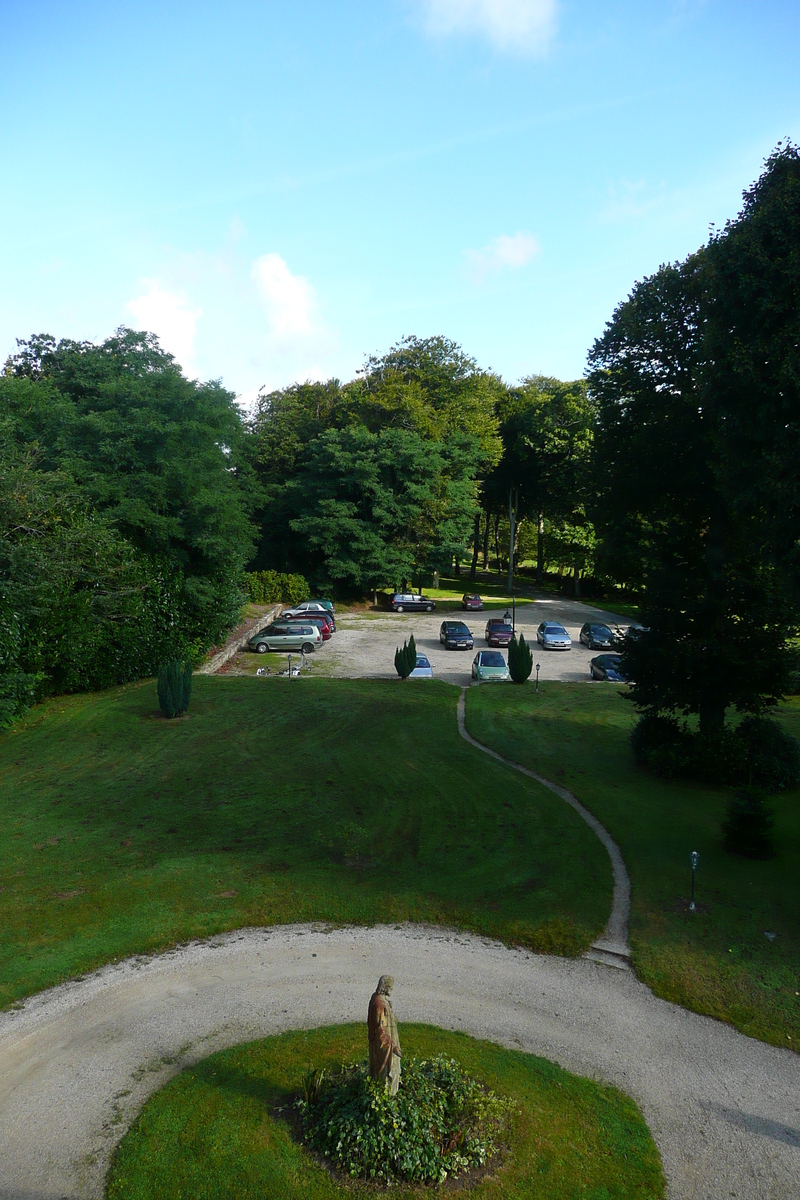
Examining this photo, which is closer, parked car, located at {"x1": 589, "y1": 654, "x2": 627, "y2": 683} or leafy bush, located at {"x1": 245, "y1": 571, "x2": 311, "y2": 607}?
parked car, located at {"x1": 589, "y1": 654, "x2": 627, "y2": 683}

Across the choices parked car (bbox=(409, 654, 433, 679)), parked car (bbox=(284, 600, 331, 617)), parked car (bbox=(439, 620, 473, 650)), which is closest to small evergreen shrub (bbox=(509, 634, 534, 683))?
parked car (bbox=(409, 654, 433, 679))

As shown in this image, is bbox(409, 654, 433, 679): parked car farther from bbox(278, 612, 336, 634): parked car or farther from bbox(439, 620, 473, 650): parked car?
bbox(278, 612, 336, 634): parked car

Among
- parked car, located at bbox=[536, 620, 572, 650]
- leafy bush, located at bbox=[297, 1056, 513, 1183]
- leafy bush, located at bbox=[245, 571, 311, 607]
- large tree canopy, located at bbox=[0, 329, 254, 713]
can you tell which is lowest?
leafy bush, located at bbox=[297, 1056, 513, 1183]

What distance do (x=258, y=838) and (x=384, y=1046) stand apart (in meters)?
8.98

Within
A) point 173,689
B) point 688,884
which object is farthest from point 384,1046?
point 173,689

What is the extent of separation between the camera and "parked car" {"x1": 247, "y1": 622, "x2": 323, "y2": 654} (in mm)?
42719

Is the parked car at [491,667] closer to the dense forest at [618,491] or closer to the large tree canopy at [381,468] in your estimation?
the dense forest at [618,491]

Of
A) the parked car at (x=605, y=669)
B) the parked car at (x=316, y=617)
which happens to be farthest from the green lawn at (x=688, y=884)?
the parked car at (x=316, y=617)

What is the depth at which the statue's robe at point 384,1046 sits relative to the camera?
7500 millimetres

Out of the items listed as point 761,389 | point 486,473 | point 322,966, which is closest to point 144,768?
point 322,966

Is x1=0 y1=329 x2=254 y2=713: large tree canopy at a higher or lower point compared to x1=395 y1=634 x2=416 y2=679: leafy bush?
higher

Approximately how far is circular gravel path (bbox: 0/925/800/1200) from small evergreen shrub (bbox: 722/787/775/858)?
573 centimetres

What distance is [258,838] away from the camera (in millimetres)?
15984

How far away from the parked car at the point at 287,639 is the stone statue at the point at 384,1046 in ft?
117
